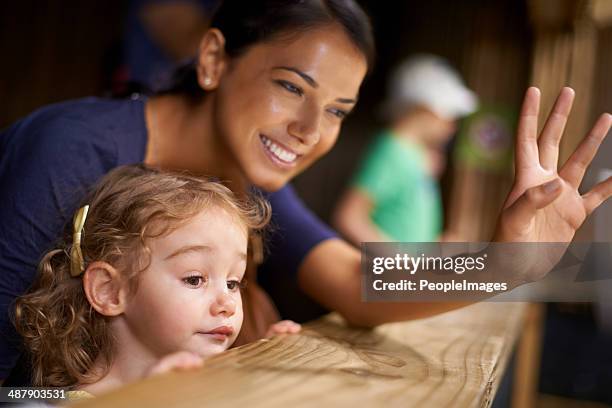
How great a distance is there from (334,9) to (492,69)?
7.31 ft

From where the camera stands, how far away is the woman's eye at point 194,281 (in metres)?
0.67

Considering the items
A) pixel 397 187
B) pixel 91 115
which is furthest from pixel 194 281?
pixel 397 187

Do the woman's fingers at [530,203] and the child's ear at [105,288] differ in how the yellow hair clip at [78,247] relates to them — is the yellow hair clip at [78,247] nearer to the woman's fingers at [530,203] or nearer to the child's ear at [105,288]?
the child's ear at [105,288]

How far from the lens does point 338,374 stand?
1.64ft

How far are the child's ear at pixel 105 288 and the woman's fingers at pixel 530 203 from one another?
412mm

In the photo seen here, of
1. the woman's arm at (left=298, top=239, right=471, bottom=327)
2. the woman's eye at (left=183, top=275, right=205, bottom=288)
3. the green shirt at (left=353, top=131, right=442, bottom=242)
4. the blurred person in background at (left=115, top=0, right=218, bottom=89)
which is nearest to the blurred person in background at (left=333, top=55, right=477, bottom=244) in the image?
the green shirt at (left=353, top=131, right=442, bottom=242)

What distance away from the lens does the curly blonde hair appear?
0.69 m

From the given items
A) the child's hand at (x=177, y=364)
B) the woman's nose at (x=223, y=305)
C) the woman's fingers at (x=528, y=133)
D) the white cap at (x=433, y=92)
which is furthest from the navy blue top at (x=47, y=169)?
the white cap at (x=433, y=92)

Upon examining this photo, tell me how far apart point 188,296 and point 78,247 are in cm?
14

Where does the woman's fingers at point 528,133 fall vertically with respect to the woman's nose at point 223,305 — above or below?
above

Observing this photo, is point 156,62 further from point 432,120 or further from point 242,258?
point 242,258

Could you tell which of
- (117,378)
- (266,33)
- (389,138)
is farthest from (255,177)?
(389,138)

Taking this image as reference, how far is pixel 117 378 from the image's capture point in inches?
26.5

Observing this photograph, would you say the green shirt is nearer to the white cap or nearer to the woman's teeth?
the white cap
